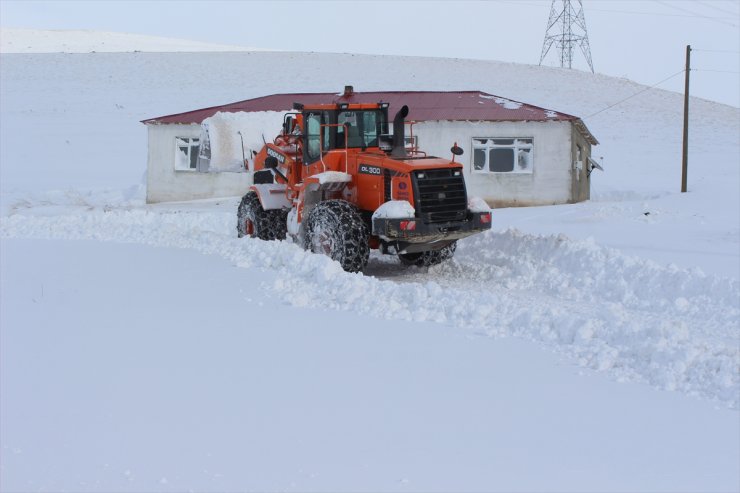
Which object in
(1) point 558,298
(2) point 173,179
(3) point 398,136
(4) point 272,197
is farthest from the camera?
(2) point 173,179

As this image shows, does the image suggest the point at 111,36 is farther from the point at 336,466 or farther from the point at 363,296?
the point at 336,466

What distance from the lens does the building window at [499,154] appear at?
26.0 metres

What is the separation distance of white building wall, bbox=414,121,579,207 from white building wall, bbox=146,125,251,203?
6.41m

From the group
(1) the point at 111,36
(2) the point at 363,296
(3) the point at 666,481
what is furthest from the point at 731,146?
(1) the point at 111,36

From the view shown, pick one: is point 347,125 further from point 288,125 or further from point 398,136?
point 288,125

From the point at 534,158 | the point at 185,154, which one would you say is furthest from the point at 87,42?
the point at 534,158

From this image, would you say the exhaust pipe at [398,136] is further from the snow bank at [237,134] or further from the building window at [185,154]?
the building window at [185,154]

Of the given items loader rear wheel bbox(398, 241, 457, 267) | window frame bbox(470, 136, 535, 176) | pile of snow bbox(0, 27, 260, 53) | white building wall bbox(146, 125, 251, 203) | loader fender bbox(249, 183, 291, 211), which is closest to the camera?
loader rear wheel bbox(398, 241, 457, 267)

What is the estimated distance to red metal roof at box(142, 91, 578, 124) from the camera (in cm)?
2570

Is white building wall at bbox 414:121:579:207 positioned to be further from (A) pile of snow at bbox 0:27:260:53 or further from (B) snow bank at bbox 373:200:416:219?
(A) pile of snow at bbox 0:27:260:53

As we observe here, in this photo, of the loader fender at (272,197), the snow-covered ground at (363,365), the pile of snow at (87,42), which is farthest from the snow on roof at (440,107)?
the pile of snow at (87,42)

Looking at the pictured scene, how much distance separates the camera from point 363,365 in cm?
751

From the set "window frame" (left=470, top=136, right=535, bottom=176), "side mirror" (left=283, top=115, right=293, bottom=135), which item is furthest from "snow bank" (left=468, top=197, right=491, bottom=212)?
"window frame" (left=470, top=136, right=535, bottom=176)

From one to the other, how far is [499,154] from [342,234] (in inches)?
625
